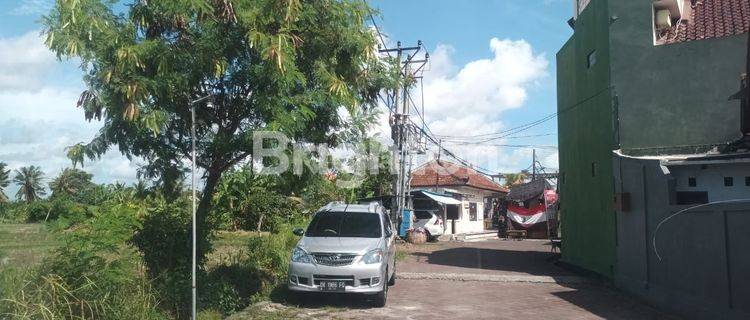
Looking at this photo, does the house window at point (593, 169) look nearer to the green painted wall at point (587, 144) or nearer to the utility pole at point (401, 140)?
the green painted wall at point (587, 144)

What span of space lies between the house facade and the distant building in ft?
56.3

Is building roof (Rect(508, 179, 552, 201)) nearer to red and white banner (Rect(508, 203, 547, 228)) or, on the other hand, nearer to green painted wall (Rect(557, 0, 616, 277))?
red and white banner (Rect(508, 203, 547, 228))

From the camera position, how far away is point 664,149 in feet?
41.7

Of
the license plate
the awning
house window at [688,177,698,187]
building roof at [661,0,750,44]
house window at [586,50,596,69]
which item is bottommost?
the license plate

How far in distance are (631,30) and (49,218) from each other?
1181cm

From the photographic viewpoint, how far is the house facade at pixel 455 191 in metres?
33.6

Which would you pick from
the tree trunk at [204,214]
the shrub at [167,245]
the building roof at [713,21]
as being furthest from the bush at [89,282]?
the building roof at [713,21]

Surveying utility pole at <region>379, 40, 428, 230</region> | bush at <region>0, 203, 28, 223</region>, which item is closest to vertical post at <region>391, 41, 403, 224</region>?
utility pole at <region>379, 40, 428, 230</region>

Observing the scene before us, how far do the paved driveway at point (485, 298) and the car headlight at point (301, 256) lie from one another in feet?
2.65

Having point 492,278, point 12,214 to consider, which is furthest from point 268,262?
point 12,214

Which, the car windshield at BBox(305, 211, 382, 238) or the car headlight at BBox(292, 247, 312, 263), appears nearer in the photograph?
the car headlight at BBox(292, 247, 312, 263)

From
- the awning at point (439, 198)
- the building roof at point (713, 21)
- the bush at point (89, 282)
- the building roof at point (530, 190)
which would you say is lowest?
the bush at point (89, 282)

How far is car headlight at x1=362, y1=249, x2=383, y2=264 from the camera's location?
1028 centimetres

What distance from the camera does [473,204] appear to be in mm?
39500
